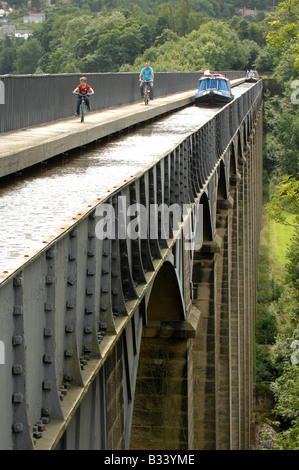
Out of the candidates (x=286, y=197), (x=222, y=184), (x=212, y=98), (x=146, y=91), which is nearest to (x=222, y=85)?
(x=212, y=98)

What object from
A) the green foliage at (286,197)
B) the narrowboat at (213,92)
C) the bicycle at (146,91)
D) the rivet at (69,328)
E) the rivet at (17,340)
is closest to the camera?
the rivet at (17,340)

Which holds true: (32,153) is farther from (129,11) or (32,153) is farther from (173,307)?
(129,11)

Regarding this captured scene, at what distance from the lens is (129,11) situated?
476 ft

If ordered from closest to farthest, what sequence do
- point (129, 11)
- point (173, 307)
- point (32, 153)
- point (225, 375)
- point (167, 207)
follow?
point (167, 207)
point (32, 153)
point (173, 307)
point (225, 375)
point (129, 11)

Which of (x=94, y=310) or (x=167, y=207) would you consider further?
(x=167, y=207)

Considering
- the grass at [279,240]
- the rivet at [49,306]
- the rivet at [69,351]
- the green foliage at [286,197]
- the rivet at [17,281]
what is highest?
the rivet at [17,281]

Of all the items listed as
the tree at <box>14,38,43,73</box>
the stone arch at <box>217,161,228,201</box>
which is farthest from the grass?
the tree at <box>14,38,43,73</box>

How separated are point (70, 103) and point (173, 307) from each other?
8077 millimetres

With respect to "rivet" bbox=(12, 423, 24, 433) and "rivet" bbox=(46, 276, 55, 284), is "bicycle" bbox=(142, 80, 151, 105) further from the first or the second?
"rivet" bbox=(12, 423, 24, 433)

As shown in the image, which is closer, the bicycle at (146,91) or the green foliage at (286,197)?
the green foliage at (286,197)

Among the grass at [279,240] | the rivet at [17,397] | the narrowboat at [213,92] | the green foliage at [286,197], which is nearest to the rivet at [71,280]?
the rivet at [17,397]

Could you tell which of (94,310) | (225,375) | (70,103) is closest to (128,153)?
(70,103)

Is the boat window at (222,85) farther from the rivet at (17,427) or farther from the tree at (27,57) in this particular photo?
the tree at (27,57)

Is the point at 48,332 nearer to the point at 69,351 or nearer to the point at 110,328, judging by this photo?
the point at 69,351
